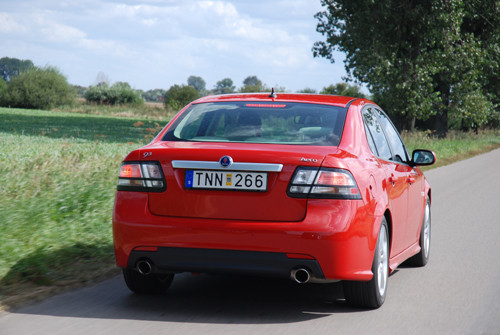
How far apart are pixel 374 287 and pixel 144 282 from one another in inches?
67.2

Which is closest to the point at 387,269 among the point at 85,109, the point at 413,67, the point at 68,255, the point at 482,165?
the point at 68,255

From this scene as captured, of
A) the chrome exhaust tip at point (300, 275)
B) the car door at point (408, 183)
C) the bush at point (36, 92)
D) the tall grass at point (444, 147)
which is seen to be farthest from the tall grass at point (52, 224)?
the bush at point (36, 92)

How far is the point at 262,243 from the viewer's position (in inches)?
185

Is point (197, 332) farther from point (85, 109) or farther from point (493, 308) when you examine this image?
point (85, 109)

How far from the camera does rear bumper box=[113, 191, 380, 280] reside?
471cm

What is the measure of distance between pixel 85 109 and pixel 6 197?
6190cm

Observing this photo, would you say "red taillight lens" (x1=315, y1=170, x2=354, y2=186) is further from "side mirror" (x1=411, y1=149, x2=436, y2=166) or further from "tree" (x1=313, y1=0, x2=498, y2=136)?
"tree" (x1=313, y1=0, x2=498, y2=136)

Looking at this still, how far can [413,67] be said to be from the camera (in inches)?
1220

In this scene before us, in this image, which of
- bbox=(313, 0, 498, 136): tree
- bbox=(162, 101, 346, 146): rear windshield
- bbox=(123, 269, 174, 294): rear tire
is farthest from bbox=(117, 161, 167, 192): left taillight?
bbox=(313, 0, 498, 136): tree

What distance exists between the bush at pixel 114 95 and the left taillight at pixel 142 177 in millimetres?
69978

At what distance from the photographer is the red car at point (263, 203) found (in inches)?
186

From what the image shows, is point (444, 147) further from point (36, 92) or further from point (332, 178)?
point (36, 92)

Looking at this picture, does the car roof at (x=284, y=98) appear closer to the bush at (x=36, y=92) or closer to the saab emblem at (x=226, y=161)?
the saab emblem at (x=226, y=161)

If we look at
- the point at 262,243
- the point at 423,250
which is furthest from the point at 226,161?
the point at 423,250
